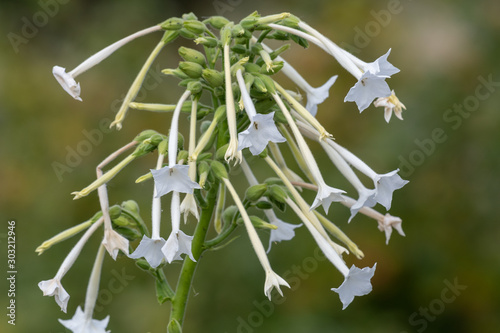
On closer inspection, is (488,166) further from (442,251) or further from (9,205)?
(9,205)

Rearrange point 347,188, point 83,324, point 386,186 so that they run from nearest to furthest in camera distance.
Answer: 1. point 386,186
2. point 83,324
3. point 347,188

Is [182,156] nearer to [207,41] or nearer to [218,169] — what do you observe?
[218,169]

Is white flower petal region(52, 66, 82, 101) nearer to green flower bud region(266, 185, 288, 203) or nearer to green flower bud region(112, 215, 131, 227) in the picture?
green flower bud region(112, 215, 131, 227)

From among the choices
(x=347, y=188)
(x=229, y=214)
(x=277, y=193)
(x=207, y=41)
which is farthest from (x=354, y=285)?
(x=347, y=188)

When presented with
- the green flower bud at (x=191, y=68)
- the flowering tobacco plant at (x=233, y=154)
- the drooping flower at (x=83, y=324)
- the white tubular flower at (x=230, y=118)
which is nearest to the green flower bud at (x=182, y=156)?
the flowering tobacco plant at (x=233, y=154)

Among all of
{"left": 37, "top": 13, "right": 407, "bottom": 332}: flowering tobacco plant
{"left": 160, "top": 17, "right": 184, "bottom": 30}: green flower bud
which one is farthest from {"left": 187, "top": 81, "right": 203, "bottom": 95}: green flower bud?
{"left": 160, "top": 17, "right": 184, "bottom": 30}: green flower bud
